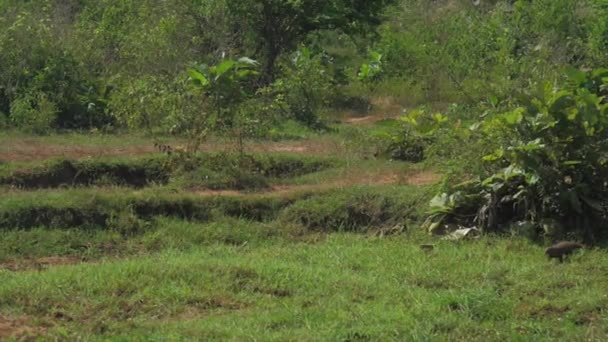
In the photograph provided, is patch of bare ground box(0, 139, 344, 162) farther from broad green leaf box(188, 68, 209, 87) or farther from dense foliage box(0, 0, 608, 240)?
broad green leaf box(188, 68, 209, 87)

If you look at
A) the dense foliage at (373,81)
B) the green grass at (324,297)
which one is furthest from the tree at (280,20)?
the green grass at (324,297)

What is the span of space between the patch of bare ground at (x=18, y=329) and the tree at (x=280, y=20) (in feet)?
34.9

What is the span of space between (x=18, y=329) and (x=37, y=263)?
7.40ft

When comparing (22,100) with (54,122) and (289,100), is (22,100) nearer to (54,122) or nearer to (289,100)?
(54,122)

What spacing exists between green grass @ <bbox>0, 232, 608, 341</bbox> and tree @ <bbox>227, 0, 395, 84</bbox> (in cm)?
890

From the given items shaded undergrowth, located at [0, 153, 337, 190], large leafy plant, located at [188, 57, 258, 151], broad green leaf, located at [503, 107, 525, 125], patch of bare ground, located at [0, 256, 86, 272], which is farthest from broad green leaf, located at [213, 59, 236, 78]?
broad green leaf, located at [503, 107, 525, 125]

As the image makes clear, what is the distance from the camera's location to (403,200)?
9055 millimetres

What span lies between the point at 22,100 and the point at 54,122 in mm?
537

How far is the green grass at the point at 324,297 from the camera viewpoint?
18.6 ft

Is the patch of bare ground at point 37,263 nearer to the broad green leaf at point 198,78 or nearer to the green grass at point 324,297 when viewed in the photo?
the green grass at point 324,297

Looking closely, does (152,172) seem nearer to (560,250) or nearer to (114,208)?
(114,208)

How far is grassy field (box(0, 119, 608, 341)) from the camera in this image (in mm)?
5801

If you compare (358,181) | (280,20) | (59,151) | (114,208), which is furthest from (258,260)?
(280,20)

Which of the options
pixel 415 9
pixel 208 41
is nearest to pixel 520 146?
pixel 208 41
